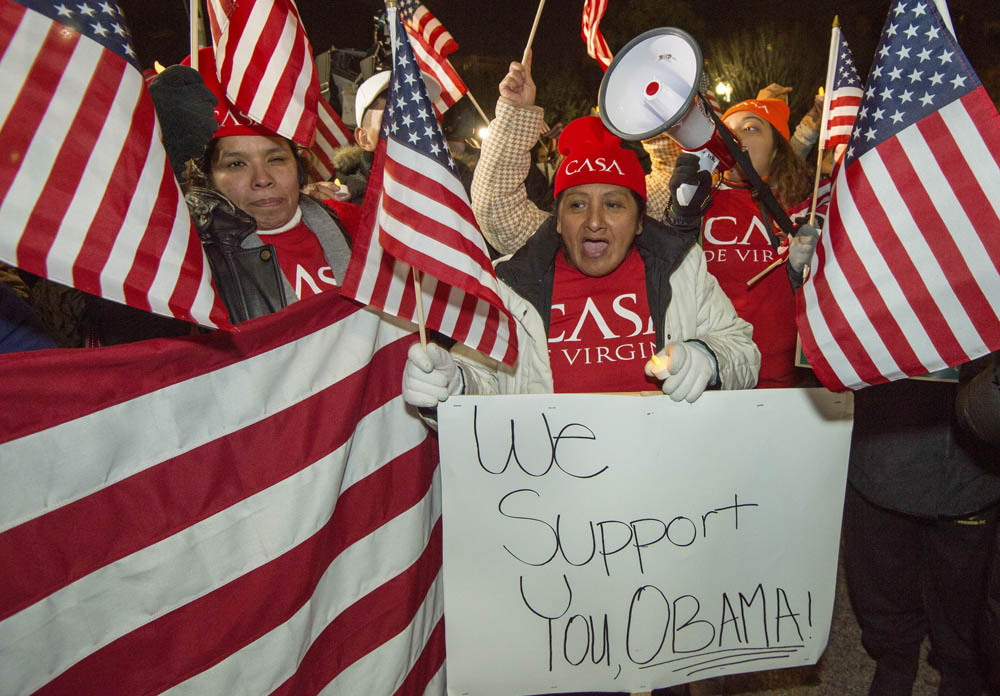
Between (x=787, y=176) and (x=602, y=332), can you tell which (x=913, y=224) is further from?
(x=787, y=176)

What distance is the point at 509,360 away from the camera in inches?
75.4

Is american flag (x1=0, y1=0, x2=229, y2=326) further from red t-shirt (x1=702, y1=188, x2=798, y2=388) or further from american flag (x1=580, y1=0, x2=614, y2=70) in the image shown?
american flag (x1=580, y1=0, x2=614, y2=70)

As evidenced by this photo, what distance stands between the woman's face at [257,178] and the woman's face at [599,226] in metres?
0.95

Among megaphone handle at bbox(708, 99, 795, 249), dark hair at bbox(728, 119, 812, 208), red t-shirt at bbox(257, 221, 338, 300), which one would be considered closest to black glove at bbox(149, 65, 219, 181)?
red t-shirt at bbox(257, 221, 338, 300)

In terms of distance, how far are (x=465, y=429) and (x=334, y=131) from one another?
8.61 feet

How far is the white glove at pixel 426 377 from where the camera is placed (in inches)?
65.9

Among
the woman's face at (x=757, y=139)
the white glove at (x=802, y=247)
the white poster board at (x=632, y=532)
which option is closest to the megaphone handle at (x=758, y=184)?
the white glove at (x=802, y=247)

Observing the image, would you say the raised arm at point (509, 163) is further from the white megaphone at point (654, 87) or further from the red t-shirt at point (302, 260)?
the red t-shirt at point (302, 260)

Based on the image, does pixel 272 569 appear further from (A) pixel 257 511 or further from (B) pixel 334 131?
(B) pixel 334 131

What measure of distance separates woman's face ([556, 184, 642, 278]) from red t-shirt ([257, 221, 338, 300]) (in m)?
0.82

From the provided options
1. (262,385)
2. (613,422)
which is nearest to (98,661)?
(262,385)

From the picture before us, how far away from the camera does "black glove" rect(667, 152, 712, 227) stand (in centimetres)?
248

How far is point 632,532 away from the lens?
69.6 inches

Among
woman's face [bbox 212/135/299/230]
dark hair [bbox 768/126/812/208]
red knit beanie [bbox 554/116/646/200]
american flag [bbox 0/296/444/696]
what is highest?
dark hair [bbox 768/126/812/208]
